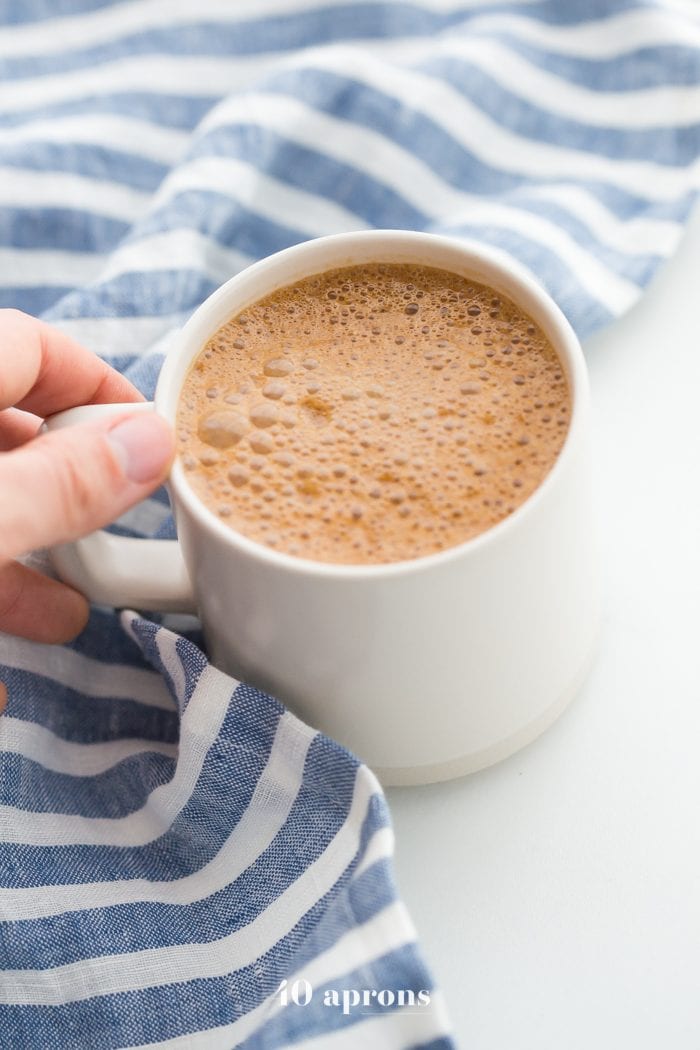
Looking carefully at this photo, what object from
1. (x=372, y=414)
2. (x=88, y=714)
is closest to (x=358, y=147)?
(x=372, y=414)

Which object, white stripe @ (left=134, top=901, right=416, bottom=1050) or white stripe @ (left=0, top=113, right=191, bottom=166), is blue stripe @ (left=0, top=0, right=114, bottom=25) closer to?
white stripe @ (left=0, top=113, right=191, bottom=166)

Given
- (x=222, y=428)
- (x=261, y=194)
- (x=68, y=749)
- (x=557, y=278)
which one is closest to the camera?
(x=222, y=428)

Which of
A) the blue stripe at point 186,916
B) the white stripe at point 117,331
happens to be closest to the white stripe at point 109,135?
the white stripe at point 117,331

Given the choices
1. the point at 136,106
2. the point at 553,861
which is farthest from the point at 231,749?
the point at 136,106

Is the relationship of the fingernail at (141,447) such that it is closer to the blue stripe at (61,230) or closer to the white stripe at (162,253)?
the white stripe at (162,253)

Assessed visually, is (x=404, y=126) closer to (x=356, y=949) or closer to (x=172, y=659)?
(x=172, y=659)

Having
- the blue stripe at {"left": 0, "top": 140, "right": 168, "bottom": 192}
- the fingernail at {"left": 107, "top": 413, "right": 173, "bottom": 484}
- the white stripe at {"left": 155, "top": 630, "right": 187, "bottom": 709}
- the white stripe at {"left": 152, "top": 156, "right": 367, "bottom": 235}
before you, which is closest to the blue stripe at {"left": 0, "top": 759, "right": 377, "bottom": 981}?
the white stripe at {"left": 155, "top": 630, "right": 187, "bottom": 709}
